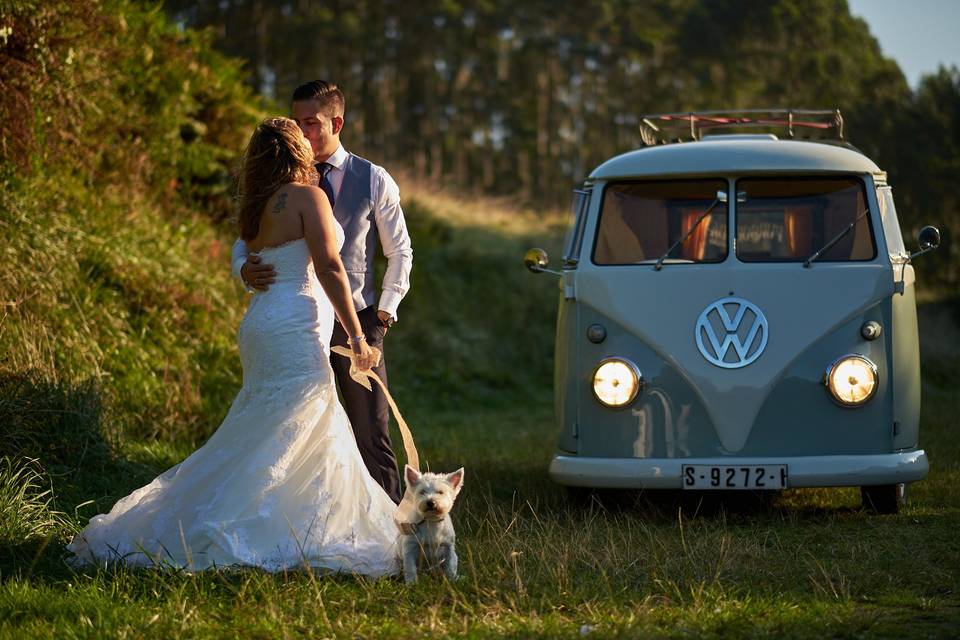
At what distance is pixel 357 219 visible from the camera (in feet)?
21.6

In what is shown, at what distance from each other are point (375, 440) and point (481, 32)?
3834 centimetres

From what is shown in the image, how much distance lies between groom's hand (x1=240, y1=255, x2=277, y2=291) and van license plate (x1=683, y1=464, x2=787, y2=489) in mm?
2660

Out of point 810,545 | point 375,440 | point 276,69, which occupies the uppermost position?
point 276,69

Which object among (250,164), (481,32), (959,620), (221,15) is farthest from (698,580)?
(481,32)

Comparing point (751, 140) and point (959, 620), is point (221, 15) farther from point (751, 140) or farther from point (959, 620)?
point (959, 620)

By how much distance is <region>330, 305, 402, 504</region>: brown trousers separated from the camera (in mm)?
6480

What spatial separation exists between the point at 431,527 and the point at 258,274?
1.51 meters

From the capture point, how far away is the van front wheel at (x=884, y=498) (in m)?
7.21

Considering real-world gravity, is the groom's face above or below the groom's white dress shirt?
above

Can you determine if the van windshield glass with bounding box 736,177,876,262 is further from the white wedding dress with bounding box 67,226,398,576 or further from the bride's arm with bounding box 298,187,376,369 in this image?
the white wedding dress with bounding box 67,226,398,576

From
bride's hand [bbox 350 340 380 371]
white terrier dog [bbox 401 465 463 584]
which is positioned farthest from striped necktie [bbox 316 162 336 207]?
Answer: white terrier dog [bbox 401 465 463 584]

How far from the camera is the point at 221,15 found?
109ft

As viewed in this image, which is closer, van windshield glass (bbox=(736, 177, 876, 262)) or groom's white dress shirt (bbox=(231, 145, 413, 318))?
groom's white dress shirt (bbox=(231, 145, 413, 318))

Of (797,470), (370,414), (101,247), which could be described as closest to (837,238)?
(797,470)
